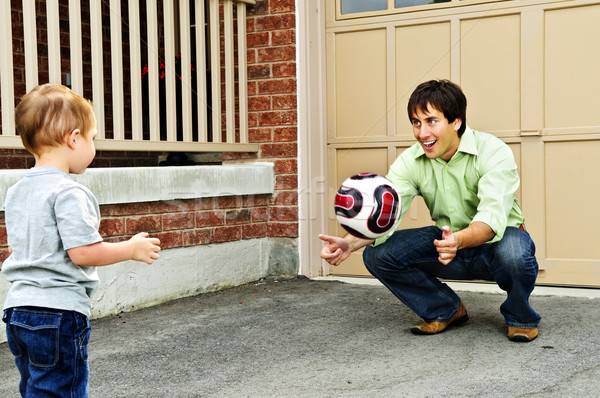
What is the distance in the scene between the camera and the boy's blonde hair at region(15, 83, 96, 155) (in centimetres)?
224

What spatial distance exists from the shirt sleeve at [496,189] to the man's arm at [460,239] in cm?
4

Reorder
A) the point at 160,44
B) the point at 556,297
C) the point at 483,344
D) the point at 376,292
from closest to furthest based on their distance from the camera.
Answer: the point at 483,344
the point at 556,297
the point at 376,292
the point at 160,44

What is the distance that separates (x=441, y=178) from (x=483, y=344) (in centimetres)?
86

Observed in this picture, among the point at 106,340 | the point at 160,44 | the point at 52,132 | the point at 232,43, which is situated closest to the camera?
the point at 52,132

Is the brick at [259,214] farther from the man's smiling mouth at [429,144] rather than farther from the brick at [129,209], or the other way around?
the man's smiling mouth at [429,144]

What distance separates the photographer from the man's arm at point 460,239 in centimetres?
316

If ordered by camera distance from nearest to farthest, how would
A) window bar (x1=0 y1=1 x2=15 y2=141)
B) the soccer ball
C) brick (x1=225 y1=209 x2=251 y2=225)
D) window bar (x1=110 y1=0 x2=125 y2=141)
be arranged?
1. the soccer ball
2. window bar (x1=0 y1=1 x2=15 y2=141)
3. window bar (x1=110 y1=0 x2=125 y2=141)
4. brick (x1=225 y1=209 x2=251 y2=225)

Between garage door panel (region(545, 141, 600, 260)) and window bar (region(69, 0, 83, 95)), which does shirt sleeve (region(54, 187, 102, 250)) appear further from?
garage door panel (region(545, 141, 600, 260))

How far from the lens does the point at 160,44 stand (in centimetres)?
632

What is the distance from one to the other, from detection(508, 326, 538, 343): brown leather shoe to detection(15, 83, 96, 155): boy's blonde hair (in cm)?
234

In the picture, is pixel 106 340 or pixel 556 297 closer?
pixel 106 340

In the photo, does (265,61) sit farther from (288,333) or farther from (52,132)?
(52,132)

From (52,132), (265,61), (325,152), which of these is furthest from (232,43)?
(52,132)

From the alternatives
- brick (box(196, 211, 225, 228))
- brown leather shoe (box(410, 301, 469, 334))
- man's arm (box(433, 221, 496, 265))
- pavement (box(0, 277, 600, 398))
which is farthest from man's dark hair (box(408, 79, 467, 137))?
brick (box(196, 211, 225, 228))
